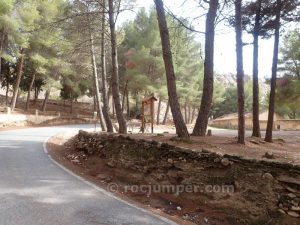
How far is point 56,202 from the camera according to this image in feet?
24.3

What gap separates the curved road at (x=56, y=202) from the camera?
21.1 ft

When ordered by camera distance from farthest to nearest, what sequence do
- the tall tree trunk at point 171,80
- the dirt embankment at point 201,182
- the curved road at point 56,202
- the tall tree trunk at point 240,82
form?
→ 1. the tall tree trunk at point 240,82
2. the tall tree trunk at point 171,80
3. the dirt embankment at point 201,182
4. the curved road at point 56,202

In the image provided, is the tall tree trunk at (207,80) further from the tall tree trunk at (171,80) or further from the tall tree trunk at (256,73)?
the tall tree trunk at (256,73)

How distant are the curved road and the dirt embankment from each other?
968mm

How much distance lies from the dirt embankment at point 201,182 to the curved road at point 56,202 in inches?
38.1

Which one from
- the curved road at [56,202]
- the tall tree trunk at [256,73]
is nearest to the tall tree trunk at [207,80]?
the curved road at [56,202]

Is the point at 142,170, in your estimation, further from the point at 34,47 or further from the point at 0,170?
the point at 34,47

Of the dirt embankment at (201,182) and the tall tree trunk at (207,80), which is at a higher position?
the tall tree trunk at (207,80)

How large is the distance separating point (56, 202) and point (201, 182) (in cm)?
336

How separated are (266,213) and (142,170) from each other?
4068mm

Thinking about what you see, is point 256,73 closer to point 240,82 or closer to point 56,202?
point 240,82

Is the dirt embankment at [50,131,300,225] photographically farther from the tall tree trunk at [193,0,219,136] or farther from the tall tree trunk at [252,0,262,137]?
the tall tree trunk at [252,0,262,137]

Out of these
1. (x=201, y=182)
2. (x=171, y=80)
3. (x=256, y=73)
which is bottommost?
(x=201, y=182)

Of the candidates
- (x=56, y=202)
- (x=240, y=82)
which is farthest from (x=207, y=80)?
(x=56, y=202)
